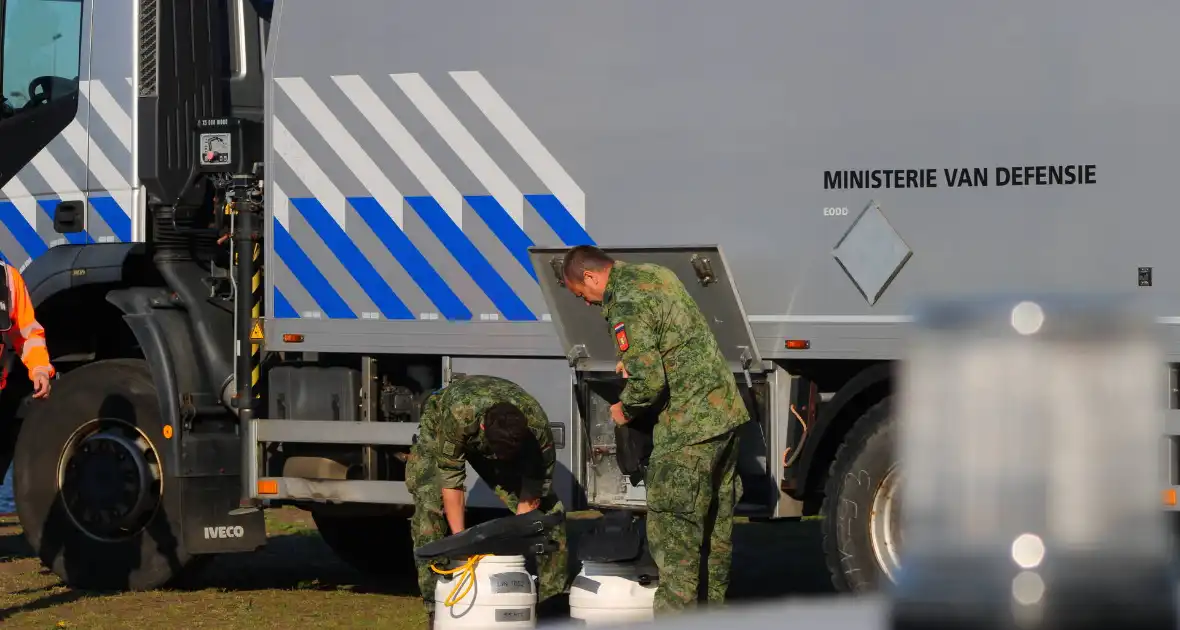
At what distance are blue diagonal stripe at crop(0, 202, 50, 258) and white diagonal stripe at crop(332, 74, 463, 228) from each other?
2.01 metres

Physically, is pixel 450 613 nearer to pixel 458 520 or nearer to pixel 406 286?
pixel 458 520

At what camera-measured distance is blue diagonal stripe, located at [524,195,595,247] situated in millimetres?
6730

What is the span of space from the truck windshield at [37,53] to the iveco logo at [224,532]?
2.29 metres

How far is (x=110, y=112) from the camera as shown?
7.93m

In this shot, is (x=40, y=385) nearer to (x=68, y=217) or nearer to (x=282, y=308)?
(x=282, y=308)

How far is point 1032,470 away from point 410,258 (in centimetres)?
594

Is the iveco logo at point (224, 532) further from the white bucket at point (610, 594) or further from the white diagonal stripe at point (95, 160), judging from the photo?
the white bucket at point (610, 594)

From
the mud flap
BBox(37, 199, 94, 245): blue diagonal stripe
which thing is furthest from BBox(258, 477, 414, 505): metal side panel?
BBox(37, 199, 94, 245): blue diagonal stripe

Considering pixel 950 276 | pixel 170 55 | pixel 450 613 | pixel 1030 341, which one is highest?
pixel 170 55

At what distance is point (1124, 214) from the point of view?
18.9 ft

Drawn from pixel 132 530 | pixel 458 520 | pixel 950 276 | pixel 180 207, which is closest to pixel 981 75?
pixel 950 276

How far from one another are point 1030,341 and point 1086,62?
4.74 meters

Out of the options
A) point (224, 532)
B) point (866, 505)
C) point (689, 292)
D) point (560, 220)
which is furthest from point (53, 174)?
point (866, 505)

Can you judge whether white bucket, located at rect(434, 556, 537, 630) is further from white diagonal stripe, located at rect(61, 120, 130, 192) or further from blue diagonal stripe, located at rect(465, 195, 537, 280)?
white diagonal stripe, located at rect(61, 120, 130, 192)
